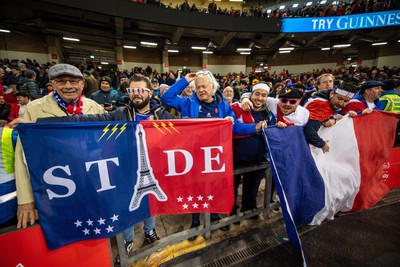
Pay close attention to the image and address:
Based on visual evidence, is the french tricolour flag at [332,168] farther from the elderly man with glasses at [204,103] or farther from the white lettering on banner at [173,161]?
the white lettering on banner at [173,161]

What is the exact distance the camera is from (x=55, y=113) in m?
1.89

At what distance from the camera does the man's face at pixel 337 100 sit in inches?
100

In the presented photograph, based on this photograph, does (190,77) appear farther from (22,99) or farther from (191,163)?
(22,99)

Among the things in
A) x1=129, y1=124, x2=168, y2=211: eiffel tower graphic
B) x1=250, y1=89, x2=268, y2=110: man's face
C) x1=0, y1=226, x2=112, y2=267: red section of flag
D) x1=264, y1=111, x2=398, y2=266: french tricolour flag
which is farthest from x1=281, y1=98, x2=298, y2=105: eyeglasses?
x1=0, y1=226, x2=112, y2=267: red section of flag

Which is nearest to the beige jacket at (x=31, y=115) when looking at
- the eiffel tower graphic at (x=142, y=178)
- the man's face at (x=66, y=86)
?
the man's face at (x=66, y=86)

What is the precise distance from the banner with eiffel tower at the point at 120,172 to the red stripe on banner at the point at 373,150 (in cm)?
230

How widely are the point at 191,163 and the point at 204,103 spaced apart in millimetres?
897

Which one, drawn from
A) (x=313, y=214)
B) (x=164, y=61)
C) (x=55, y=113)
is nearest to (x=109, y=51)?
(x=164, y=61)

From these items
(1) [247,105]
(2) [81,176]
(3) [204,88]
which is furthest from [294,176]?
(2) [81,176]

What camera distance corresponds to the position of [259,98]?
Result: 8.04 feet

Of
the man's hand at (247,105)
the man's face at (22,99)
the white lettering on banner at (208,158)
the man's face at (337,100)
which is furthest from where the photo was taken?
the man's face at (22,99)

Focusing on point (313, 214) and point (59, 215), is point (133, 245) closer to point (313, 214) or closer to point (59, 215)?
point (59, 215)

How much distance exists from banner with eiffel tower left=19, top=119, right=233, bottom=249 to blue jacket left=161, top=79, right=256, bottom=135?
366mm

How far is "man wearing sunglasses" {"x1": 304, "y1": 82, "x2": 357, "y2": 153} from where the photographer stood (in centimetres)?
247
